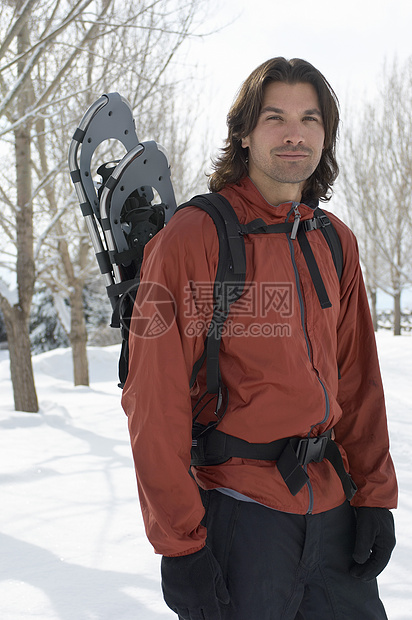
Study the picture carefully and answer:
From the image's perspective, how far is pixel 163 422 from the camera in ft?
4.15

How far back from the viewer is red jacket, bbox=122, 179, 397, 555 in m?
1.25

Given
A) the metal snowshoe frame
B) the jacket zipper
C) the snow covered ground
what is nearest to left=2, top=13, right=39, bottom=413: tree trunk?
the snow covered ground

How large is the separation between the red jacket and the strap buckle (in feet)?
0.08

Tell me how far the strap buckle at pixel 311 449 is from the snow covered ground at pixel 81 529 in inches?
46.9

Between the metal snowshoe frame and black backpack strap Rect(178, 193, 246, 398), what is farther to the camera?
the metal snowshoe frame

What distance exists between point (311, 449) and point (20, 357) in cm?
637

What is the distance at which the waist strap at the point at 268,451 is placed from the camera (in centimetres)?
135

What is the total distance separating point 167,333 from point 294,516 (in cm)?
59

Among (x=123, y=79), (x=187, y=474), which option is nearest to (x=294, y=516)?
(x=187, y=474)

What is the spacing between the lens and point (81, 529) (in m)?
3.06

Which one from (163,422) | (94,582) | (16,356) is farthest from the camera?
(16,356)

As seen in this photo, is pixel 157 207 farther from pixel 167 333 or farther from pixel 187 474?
pixel 187 474

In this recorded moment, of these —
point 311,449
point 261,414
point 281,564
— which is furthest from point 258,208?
point 281,564

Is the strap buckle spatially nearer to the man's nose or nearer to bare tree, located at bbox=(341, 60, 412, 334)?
the man's nose
